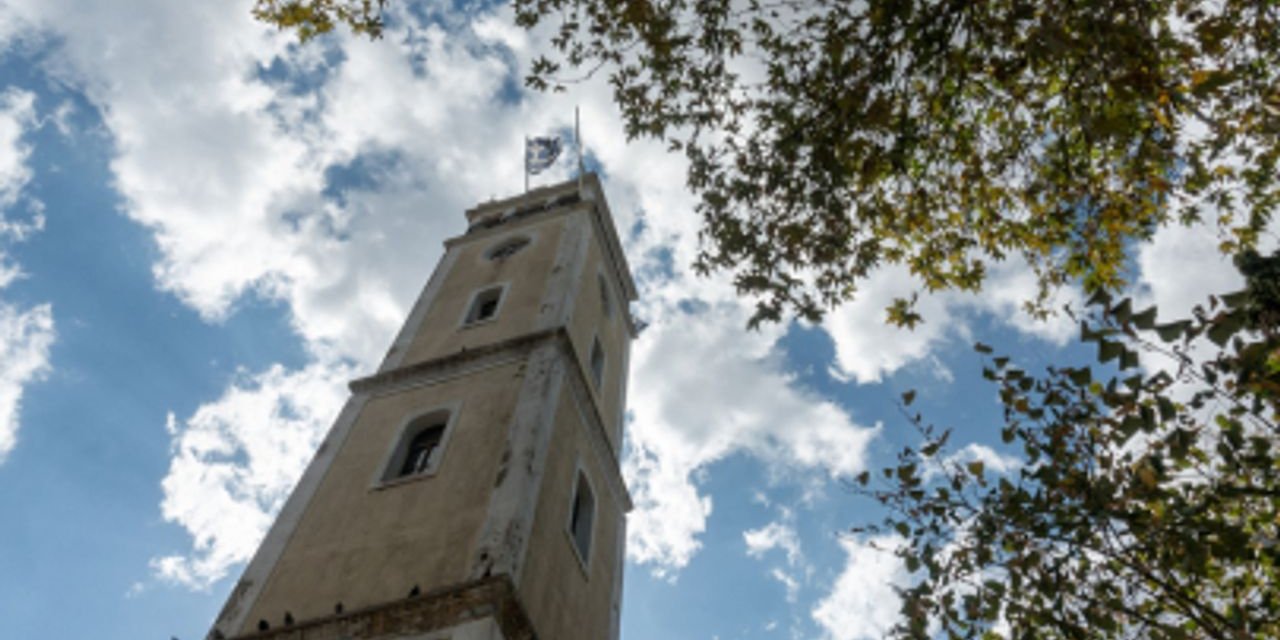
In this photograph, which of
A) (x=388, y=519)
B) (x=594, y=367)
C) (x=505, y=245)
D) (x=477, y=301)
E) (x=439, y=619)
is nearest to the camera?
(x=439, y=619)

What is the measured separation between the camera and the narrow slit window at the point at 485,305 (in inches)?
731

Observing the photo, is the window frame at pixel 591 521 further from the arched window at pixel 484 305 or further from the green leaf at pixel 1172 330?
the green leaf at pixel 1172 330

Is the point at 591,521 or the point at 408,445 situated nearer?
the point at 408,445

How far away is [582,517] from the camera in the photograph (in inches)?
586

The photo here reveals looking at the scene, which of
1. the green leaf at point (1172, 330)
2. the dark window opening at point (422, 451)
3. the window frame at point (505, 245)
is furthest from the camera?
the window frame at point (505, 245)

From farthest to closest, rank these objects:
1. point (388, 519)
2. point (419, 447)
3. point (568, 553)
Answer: point (419, 447), point (568, 553), point (388, 519)

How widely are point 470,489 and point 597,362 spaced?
24.7 ft

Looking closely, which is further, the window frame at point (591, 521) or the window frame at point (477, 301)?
the window frame at point (477, 301)

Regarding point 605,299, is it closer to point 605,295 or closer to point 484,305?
point 605,295

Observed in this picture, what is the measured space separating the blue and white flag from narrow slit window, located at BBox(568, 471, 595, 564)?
49.9 ft

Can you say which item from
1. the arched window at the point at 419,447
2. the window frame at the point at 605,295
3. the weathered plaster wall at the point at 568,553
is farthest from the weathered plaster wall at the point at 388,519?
the window frame at the point at 605,295

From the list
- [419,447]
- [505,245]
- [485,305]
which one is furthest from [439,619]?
[505,245]

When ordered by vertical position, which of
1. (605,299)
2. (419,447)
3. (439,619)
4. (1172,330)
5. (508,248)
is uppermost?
(508,248)

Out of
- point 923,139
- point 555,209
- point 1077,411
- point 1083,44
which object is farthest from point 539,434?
point 555,209
